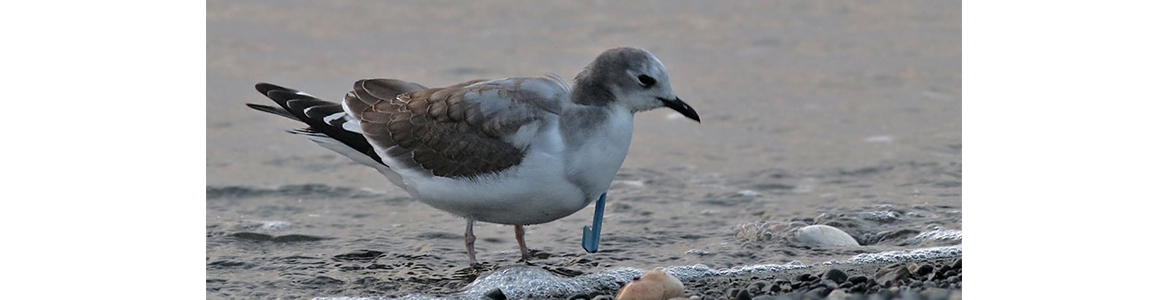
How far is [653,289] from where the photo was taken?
579 cm

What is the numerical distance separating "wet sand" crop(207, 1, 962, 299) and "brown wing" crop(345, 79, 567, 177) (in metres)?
0.67

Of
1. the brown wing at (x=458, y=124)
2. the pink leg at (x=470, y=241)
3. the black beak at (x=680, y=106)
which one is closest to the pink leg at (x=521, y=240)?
the pink leg at (x=470, y=241)

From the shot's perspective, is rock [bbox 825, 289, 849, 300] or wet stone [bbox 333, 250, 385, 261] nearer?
rock [bbox 825, 289, 849, 300]

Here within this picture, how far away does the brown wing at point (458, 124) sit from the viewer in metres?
6.31

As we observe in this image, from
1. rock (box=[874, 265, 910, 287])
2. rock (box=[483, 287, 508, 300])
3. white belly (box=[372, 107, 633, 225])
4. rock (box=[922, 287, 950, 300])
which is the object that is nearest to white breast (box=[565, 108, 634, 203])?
white belly (box=[372, 107, 633, 225])

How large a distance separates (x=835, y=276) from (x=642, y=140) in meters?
3.72

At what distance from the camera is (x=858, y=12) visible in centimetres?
1258

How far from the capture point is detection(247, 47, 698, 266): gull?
620 cm

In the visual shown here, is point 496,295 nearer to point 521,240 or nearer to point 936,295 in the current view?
point 521,240

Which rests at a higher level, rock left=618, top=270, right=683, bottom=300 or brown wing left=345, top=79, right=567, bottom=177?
brown wing left=345, top=79, right=567, bottom=177

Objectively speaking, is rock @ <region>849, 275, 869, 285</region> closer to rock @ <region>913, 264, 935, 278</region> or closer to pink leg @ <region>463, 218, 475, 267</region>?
rock @ <region>913, 264, 935, 278</region>

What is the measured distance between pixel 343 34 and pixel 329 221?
4.11 meters

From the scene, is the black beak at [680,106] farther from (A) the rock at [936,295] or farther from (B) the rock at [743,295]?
(A) the rock at [936,295]

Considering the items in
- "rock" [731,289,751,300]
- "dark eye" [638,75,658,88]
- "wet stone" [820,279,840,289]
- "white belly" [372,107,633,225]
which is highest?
"dark eye" [638,75,658,88]
